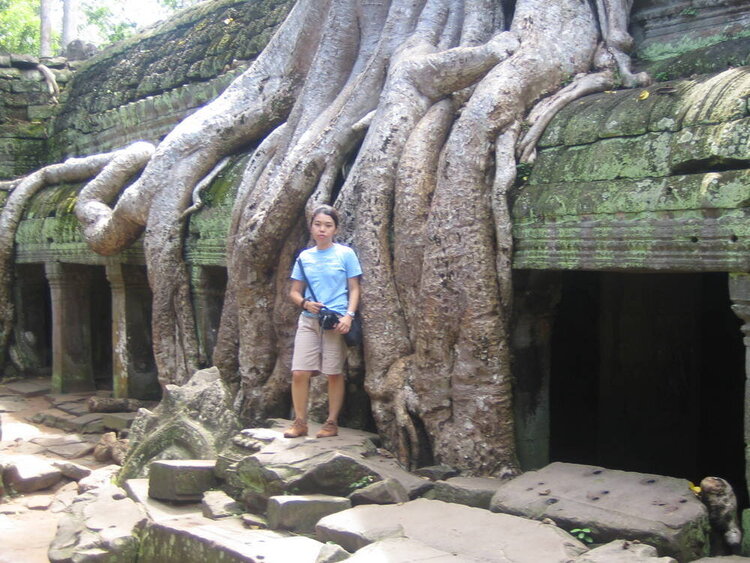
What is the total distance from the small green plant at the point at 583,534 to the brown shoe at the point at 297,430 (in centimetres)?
176

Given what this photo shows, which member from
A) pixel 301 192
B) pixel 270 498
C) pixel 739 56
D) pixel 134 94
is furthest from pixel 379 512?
pixel 134 94

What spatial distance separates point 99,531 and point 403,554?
1740 mm

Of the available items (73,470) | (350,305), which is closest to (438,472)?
(350,305)

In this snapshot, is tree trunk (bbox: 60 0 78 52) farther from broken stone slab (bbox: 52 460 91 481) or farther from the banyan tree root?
the banyan tree root

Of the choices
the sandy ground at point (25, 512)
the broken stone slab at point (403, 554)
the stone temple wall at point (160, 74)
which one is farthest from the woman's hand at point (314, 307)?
the stone temple wall at point (160, 74)

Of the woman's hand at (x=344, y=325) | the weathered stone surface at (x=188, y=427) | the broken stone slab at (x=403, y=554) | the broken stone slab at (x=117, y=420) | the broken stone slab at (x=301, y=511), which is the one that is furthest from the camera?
the broken stone slab at (x=117, y=420)

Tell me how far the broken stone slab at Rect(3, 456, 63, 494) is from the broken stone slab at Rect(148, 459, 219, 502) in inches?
64.2

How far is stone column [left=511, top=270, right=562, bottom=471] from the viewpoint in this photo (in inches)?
186

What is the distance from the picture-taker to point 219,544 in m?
3.84

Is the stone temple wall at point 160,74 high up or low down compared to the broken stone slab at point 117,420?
up

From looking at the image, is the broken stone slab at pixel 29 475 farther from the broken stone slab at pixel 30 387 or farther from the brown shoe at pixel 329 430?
the broken stone slab at pixel 30 387

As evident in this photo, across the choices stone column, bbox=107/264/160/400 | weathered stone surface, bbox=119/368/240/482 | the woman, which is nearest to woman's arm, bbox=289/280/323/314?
the woman

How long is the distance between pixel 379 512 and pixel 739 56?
9.17 ft

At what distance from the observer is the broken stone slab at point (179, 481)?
15.5 feet
